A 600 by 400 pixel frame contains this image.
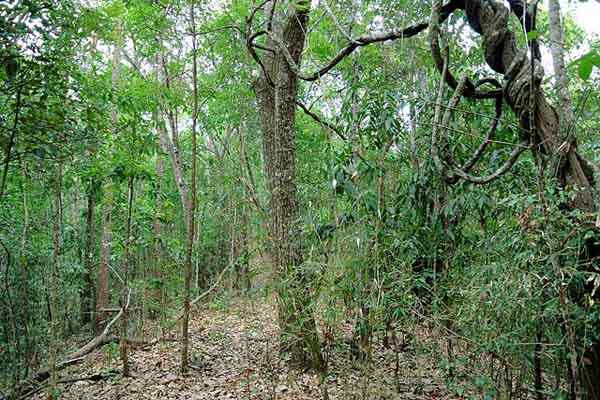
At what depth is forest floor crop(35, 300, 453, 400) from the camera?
3.43m

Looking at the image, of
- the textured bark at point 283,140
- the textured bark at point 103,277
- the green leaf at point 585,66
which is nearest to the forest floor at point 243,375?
the textured bark at point 283,140

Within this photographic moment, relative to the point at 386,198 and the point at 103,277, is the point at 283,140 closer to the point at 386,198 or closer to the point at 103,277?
the point at 386,198

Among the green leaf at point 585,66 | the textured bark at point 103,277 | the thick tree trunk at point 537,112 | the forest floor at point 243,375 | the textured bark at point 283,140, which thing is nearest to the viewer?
the green leaf at point 585,66

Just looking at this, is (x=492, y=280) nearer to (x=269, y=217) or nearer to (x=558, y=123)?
(x=558, y=123)

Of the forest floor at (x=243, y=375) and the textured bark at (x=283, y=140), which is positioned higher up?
the textured bark at (x=283, y=140)

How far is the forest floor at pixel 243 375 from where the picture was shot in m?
3.43

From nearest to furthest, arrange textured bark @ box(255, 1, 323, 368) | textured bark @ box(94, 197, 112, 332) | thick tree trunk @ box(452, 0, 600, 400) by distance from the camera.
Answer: thick tree trunk @ box(452, 0, 600, 400)
textured bark @ box(255, 1, 323, 368)
textured bark @ box(94, 197, 112, 332)

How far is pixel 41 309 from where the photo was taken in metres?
6.25

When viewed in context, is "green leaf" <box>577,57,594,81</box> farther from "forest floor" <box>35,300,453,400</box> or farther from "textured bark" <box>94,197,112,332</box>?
"textured bark" <box>94,197,112,332</box>

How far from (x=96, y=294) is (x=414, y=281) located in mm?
7769

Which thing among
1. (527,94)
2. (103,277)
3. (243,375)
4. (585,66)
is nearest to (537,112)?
(527,94)

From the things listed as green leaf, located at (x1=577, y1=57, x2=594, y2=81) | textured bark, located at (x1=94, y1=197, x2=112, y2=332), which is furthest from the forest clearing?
textured bark, located at (x1=94, y1=197, x2=112, y2=332)

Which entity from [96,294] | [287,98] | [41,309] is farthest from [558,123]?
[96,294]

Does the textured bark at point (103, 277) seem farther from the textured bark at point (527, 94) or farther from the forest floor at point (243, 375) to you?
the textured bark at point (527, 94)
